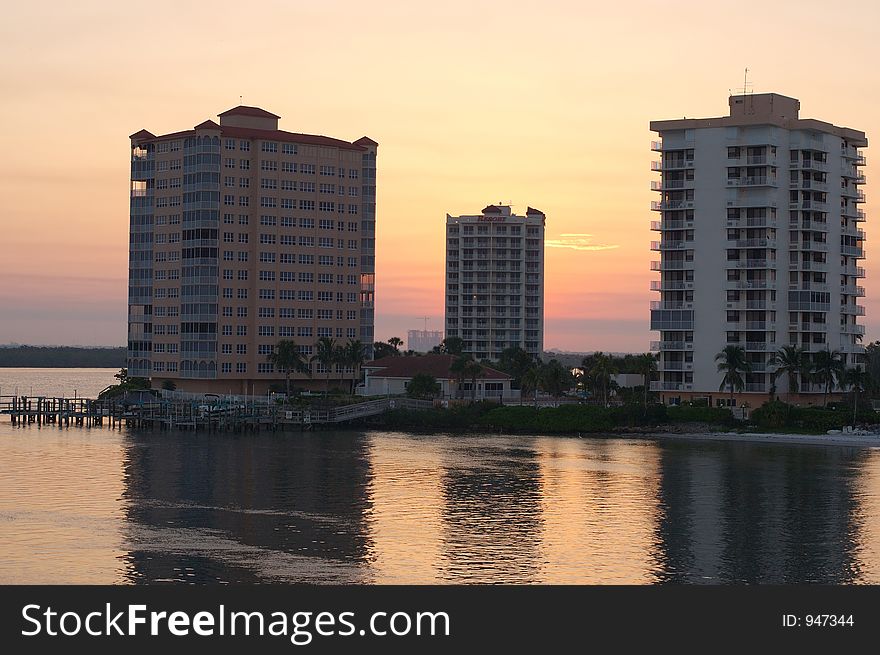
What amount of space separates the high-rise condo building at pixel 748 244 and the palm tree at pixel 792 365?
1.48m

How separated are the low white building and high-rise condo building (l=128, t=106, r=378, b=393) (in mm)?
12515

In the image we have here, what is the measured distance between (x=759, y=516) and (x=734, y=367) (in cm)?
7107

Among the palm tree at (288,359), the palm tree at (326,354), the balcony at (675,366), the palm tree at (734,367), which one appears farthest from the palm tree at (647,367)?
the palm tree at (288,359)

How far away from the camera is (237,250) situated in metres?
192

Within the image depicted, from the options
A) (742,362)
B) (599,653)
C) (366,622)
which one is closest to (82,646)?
(366,622)

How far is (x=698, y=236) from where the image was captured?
520 ft

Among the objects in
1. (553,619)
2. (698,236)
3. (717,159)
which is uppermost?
(717,159)

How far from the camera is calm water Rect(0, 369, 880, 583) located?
200 ft

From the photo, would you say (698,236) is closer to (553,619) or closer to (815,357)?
(815,357)

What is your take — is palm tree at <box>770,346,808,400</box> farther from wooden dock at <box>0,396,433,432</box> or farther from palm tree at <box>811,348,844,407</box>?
wooden dock at <box>0,396,433,432</box>

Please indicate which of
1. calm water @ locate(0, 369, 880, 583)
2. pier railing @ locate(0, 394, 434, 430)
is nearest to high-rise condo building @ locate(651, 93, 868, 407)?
calm water @ locate(0, 369, 880, 583)

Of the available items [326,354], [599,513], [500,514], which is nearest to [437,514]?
[500,514]

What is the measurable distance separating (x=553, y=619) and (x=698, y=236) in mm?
116057

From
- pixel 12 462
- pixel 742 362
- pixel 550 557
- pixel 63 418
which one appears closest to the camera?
pixel 550 557
